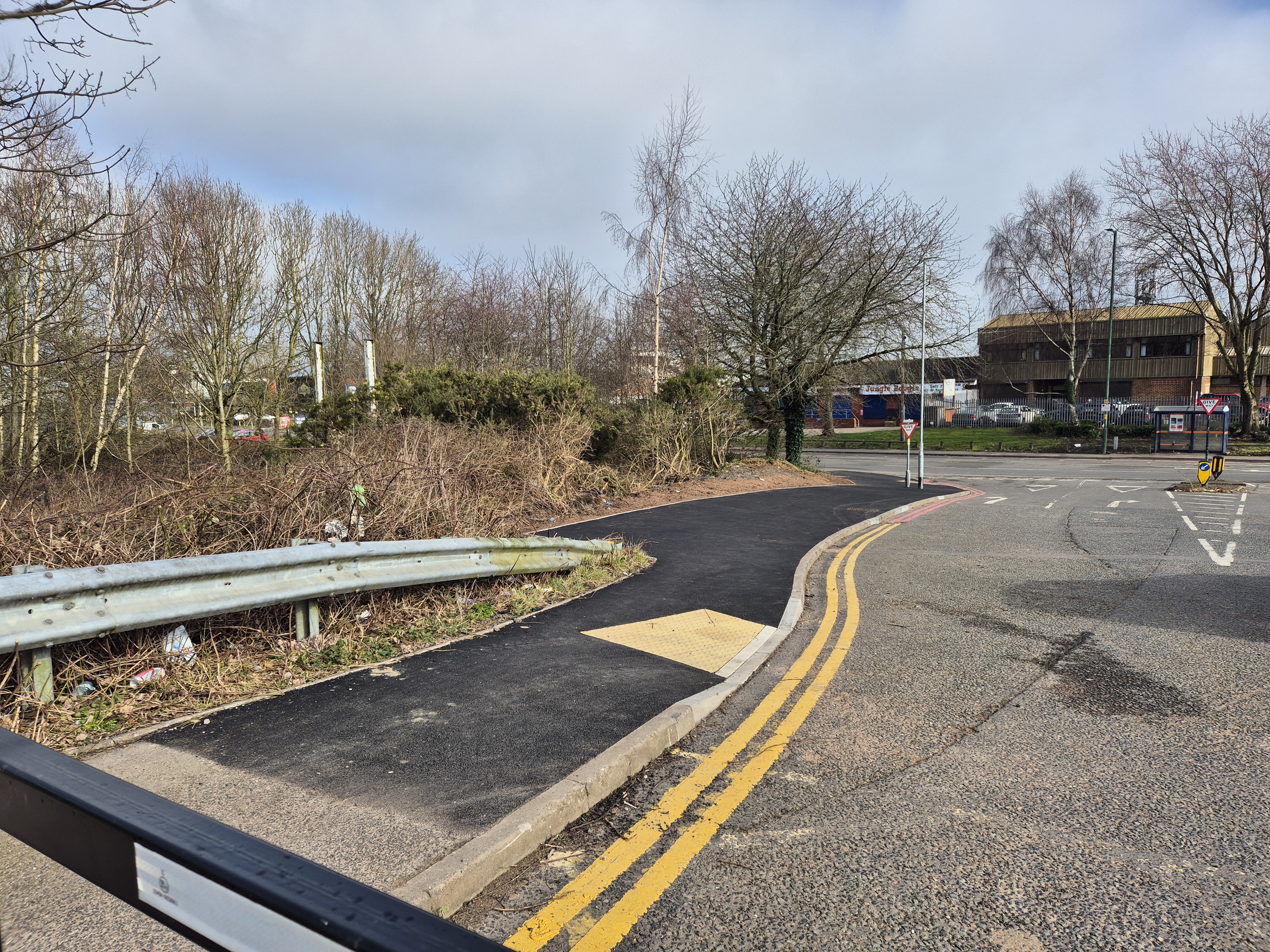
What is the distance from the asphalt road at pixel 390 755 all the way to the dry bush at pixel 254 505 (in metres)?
1.43

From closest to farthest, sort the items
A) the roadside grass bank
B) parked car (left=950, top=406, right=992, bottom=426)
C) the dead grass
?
the roadside grass bank < the dead grass < parked car (left=950, top=406, right=992, bottom=426)

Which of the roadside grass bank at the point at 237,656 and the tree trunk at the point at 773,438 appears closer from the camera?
the roadside grass bank at the point at 237,656

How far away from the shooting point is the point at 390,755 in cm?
408

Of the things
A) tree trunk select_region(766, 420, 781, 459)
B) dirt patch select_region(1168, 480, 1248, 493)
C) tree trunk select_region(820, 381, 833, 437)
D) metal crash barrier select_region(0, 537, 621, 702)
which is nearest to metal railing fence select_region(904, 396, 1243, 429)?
tree trunk select_region(820, 381, 833, 437)

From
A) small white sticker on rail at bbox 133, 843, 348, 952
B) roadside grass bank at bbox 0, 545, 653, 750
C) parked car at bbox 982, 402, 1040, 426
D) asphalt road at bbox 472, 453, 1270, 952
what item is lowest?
asphalt road at bbox 472, 453, 1270, 952

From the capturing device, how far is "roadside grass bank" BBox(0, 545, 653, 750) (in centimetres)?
417

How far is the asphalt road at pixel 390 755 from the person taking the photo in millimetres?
2936

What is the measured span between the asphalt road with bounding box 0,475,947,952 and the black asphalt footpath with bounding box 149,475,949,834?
13 millimetres

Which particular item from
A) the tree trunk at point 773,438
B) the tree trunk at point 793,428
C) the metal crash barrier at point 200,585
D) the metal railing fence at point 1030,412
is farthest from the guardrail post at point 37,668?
the metal railing fence at point 1030,412

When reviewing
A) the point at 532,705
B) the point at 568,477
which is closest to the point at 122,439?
the point at 568,477

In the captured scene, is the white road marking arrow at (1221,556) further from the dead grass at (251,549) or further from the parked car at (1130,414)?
the parked car at (1130,414)

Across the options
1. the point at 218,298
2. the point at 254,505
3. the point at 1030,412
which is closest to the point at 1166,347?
the point at 1030,412

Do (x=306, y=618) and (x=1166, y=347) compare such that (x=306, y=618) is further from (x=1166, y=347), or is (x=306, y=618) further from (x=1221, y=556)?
(x=1166, y=347)

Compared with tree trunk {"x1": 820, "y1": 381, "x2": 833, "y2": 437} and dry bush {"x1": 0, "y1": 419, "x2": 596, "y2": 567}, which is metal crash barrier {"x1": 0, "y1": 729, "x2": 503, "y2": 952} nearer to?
dry bush {"x1": 0, "y1": 419, "x2": 596, "y2": 567}
